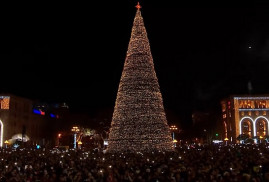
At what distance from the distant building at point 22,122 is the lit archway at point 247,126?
158 feet

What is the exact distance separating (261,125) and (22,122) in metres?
55.8

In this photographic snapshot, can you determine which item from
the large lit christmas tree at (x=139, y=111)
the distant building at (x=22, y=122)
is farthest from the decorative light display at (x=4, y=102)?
the large lit christmas tree at (x=139, y=111)

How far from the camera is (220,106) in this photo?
107 m

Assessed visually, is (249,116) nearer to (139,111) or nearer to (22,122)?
(22,122)

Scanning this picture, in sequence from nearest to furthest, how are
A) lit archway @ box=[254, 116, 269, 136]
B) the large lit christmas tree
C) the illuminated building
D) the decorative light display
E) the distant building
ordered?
1. the large lit christmas tree
2. the distant building
3. the decorative light display
4. lit archway @ box=[254, 116, 269, 136]
5. the illuminated building

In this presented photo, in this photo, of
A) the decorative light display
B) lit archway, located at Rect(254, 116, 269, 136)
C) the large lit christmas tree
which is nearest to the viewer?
A: the large lit christmas tree

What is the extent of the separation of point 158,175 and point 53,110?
105 metres

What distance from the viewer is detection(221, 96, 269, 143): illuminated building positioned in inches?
3516

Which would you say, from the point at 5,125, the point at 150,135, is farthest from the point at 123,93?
the point at 5,125

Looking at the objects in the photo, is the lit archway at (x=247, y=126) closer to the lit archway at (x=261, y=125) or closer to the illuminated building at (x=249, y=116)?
the illuminated building at (x=249, y=116)

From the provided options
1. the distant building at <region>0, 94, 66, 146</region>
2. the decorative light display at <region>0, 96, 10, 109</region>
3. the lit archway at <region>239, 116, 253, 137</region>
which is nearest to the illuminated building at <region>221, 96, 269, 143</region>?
the lit archway at <region>239, 116, 253, 137</region>

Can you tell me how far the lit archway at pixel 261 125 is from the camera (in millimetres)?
89062

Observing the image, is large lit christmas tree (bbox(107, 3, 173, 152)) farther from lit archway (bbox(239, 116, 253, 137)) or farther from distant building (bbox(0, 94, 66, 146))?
lit archway (bbox(239, 116, 253, 137))

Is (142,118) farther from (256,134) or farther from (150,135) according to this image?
(256,134)
